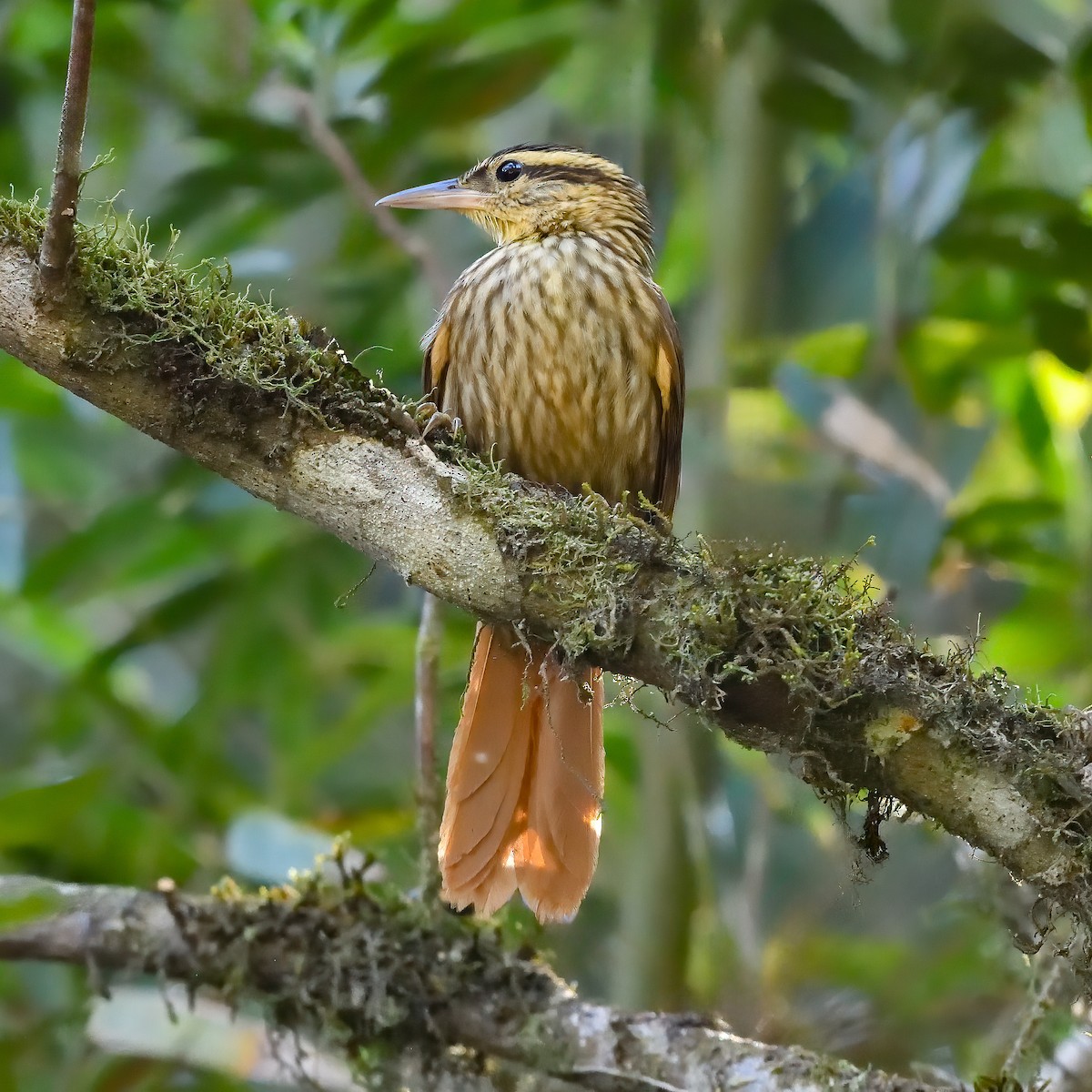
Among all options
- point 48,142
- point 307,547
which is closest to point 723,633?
point 307,547

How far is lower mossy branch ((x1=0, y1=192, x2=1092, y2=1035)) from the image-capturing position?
67.7 inches

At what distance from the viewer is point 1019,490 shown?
4.50 metres

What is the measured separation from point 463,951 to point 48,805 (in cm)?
99

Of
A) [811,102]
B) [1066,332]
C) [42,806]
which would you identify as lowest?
[42,806]

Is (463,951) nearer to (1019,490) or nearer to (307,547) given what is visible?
(307,547)

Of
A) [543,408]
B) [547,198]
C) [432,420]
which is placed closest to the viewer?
[432,420]

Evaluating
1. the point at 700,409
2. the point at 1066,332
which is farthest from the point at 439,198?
the point at 1066,332

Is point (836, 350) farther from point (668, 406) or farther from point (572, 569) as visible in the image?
point (572, 569)

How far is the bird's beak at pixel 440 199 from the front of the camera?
3.21 m

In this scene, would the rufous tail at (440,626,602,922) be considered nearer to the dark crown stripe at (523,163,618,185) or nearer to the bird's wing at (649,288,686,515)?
the bird's wing at (649,288,686,515)

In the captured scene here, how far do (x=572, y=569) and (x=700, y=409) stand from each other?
6.31ft

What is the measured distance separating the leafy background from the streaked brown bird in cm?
55

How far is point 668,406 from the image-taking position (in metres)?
2.96

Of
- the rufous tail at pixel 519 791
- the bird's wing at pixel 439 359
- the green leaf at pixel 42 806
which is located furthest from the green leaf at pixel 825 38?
the green leaf at pixel 42 806
